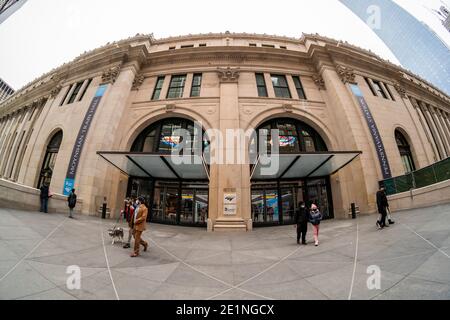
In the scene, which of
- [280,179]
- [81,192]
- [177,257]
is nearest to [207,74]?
[280,179]

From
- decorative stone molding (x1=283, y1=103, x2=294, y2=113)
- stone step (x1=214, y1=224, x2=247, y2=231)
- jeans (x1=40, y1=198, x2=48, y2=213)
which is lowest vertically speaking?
stone step (x1=214, y1=224, x2=247, y2=231)

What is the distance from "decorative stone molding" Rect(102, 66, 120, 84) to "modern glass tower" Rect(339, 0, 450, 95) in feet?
271

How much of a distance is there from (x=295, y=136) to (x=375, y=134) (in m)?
5.79

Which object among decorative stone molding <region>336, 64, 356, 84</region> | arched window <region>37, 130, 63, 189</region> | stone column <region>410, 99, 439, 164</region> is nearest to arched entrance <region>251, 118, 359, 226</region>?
decorative stone molding <region>336, 64, 356, 84</region>

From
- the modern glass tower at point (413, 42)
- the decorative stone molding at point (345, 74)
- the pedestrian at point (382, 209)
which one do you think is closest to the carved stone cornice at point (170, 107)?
the pedestrian at point (382, 209)

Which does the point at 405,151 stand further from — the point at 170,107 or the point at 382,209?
the point at 170,107

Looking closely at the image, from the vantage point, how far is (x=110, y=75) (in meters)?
16.5


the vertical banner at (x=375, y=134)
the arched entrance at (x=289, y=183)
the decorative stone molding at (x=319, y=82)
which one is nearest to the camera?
the vertical banner at (x=375, y=134)

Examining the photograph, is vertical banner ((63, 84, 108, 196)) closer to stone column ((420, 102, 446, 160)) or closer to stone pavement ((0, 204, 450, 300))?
stone pavement ((0, 204, 450, 300))

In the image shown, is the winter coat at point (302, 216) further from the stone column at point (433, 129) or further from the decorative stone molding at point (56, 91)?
the decorative stone molding at point (56, 91)

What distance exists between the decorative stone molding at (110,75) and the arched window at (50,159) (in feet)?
21.6

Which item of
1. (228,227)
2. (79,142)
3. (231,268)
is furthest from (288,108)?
A: (79,142)

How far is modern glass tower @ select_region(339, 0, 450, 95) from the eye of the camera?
64625mm

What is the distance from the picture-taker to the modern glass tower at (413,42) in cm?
6462
